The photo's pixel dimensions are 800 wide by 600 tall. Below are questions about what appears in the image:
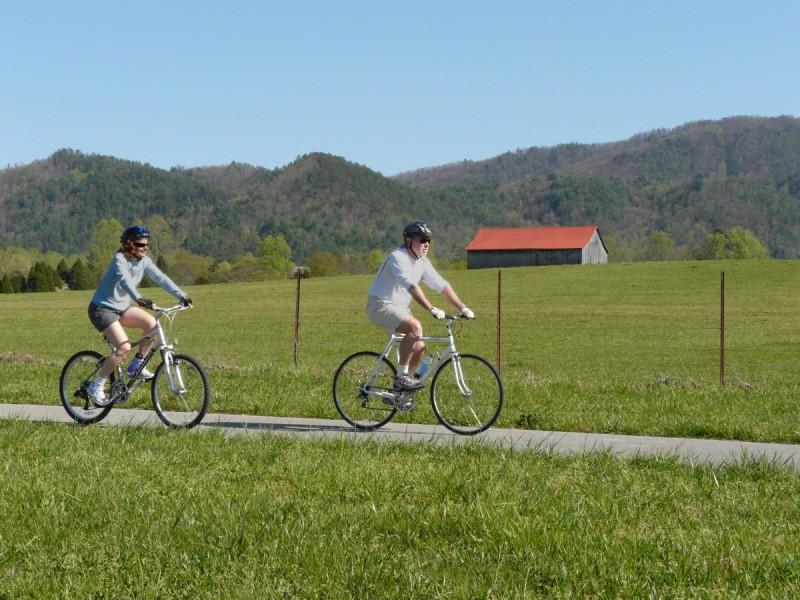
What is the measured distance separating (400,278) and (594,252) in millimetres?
114734

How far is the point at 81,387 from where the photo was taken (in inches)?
420

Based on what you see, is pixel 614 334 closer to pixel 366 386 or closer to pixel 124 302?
pixel 366 386

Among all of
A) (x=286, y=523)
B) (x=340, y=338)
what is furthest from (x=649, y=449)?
(x=340, y=338)

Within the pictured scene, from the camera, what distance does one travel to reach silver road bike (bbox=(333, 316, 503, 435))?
32.8ft

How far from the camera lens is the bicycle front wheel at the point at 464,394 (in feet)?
32.8

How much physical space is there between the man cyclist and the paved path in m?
0.71

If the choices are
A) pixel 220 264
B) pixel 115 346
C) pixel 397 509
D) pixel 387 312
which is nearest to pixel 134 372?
pixel 115 346

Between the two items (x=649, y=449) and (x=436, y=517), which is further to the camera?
(x=649, y=449)

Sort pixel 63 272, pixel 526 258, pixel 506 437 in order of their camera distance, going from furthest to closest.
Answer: pixel 526 258
pixel 63 272
pixel 506 437

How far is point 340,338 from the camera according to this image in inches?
1484

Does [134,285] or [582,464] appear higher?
[134,285]

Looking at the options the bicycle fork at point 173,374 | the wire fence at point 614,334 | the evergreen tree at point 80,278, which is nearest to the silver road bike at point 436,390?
the bicycle fork at point 173,374

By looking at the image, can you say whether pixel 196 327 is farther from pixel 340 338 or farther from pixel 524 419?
pixel 524 419

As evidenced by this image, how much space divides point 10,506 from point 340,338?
103 feet
